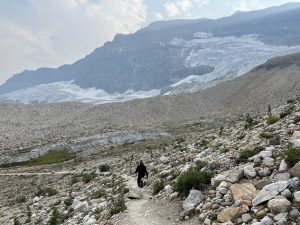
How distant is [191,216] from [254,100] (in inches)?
4717

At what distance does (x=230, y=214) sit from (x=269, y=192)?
1.22 m

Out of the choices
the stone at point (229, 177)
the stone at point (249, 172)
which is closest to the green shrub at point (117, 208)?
the stone at point (229, 177)

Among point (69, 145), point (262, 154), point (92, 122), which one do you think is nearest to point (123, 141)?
point (69, 145)

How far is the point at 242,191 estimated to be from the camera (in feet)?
43.4

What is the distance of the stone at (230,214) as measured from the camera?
1224 cm

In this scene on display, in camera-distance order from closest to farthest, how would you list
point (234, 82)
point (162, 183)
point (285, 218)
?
point (285, 218)
point (162, 183)
point (234, 82)

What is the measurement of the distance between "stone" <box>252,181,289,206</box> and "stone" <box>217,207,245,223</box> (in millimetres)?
451

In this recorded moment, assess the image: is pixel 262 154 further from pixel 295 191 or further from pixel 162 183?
pixel 162 183

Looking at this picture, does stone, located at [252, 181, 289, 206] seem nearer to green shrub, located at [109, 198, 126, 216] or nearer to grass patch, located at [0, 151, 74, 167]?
green shrub, located at [109, 198, 126, 216]

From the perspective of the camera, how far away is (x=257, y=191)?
42.4ft

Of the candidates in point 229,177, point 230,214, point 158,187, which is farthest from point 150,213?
point 230,214

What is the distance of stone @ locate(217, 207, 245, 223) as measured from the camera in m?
12.2

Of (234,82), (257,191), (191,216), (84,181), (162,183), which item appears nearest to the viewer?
(257,191)

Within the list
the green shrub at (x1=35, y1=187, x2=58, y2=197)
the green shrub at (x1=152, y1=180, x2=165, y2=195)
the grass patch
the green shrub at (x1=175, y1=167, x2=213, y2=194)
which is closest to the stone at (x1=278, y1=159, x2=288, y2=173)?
the green shrub at (x1=175, y1=167, x2=213, y2=194)
